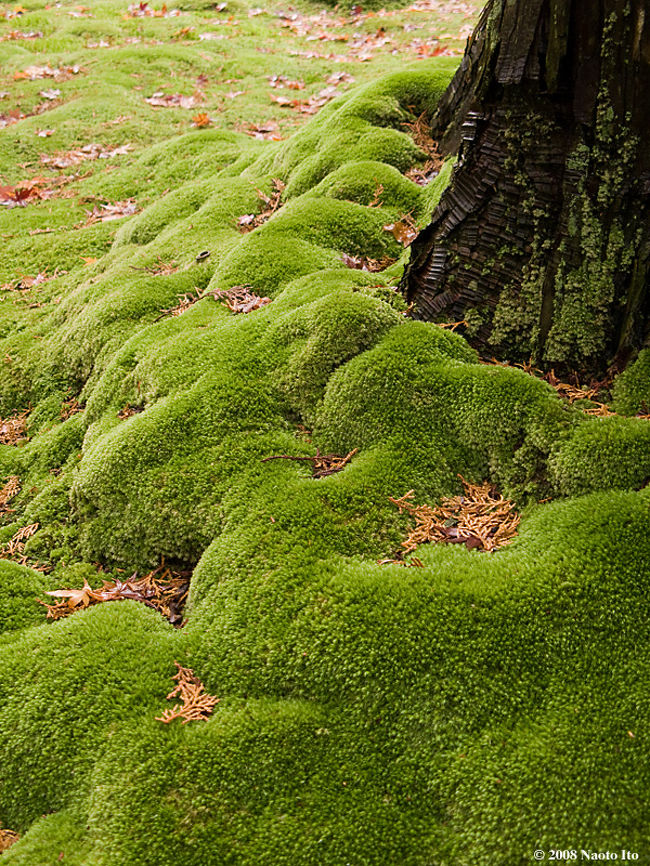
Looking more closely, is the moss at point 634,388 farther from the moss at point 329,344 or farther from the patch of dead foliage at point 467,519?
the moss at point 329,344

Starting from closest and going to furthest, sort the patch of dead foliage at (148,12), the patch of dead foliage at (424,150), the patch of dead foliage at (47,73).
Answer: the patch of dead foliage at (424,150) < the patch of dead foliage at (47,73) < the patch of dead foliage at (148,12)

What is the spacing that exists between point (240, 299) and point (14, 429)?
197 cm

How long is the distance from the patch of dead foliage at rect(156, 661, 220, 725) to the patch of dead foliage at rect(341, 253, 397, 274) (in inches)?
116

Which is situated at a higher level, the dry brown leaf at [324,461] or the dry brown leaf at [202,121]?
the dry brown leaf at [202,121]

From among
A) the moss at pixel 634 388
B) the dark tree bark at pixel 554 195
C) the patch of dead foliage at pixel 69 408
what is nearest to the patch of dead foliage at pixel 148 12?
the patch of dead foliage at pixel 69 408

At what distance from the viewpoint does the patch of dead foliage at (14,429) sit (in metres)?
4.73

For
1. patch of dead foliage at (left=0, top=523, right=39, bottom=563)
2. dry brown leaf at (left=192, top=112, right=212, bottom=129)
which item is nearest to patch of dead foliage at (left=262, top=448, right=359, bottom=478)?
patch of dead foliage at (left=0, top=523, right=39, bottom=563)

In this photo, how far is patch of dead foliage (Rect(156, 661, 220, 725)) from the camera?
2.58 metres

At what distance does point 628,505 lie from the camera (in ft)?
9.02

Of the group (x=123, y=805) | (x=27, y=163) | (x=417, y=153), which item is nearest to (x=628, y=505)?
(x=123, y=805)

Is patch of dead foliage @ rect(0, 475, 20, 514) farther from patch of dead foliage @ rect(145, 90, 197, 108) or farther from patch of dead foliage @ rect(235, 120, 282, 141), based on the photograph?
patch of dead foliage @ rect(145, 90, 197, 108)

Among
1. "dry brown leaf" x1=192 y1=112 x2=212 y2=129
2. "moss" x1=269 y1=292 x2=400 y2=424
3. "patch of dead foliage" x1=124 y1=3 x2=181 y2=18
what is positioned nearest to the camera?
"moss" x1=269 y1=292 x2=400 y2=424

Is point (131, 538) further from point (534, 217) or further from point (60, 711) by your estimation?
point (534, 217)

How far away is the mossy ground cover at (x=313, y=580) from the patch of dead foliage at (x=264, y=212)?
50 cm
